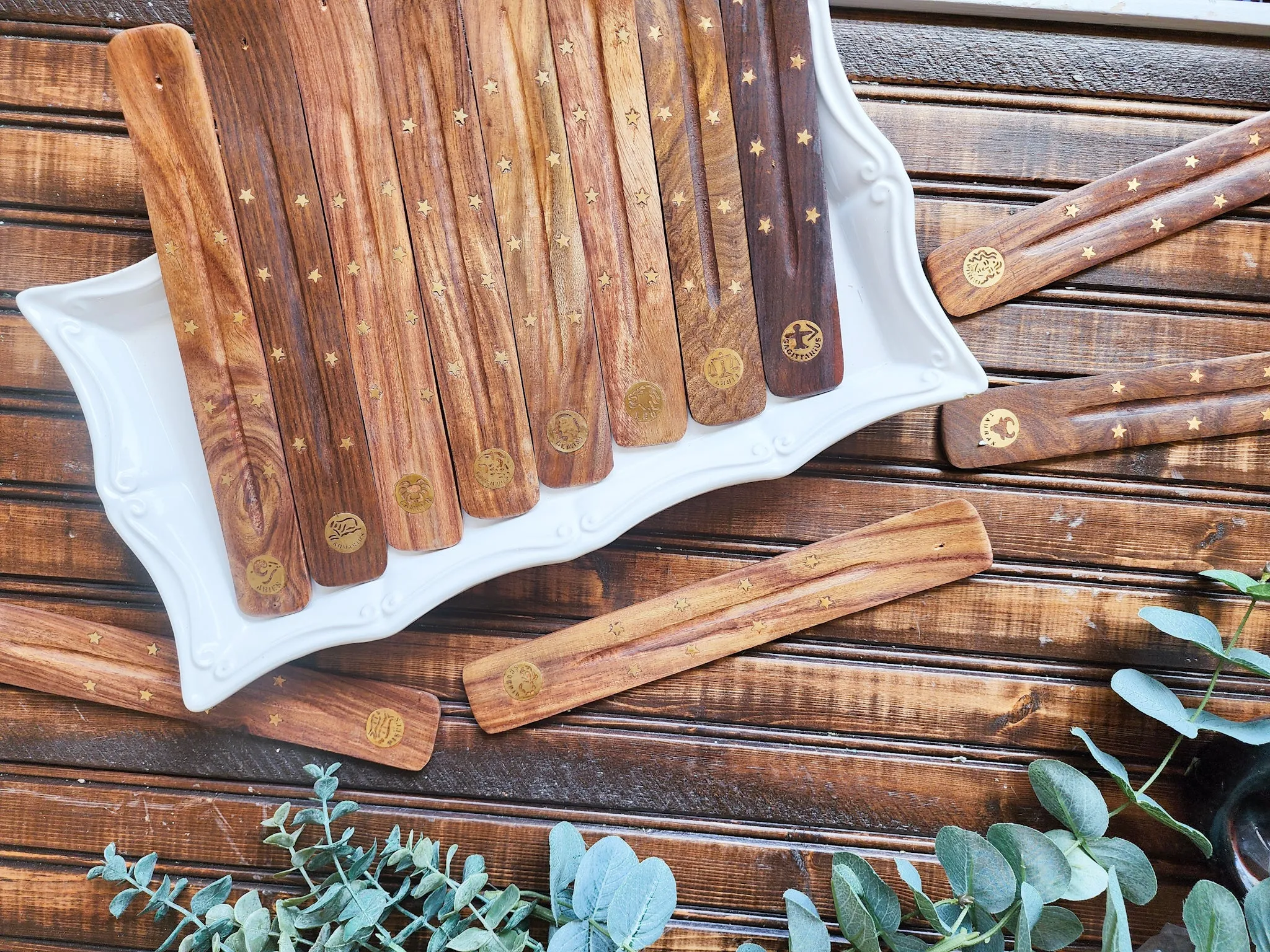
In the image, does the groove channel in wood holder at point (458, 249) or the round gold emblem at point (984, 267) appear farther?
the round gold emblem at point (984, 267)

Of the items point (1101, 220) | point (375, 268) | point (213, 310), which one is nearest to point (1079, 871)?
point (1101, 220)

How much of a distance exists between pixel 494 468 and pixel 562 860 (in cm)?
39

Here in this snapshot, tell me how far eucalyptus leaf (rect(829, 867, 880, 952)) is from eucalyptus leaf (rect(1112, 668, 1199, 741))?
36 centimetres

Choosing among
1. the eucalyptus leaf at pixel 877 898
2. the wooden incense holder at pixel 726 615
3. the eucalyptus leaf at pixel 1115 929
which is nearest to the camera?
the eucalyptus leaf at pixel 1115 929

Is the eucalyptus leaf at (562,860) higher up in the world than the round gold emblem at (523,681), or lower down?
lower down

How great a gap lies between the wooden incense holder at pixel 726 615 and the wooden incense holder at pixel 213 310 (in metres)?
0.25

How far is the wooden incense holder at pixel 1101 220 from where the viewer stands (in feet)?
2.83

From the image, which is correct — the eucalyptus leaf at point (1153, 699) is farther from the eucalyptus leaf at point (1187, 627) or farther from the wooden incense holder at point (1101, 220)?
the wooden incense holder at point (1101, 220)

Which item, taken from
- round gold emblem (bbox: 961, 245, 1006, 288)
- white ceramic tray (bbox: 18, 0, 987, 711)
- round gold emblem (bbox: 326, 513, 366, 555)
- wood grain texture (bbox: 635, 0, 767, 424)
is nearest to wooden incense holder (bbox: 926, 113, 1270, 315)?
round gold emblem (bbox: 961, 245, 1006, 288)

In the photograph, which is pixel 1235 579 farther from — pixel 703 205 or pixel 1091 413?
pixel 703 205


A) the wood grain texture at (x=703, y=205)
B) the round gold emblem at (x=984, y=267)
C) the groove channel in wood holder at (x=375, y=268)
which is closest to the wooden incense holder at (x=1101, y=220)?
the round gold emblem at (x=984, y=267)

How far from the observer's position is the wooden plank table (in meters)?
0.87

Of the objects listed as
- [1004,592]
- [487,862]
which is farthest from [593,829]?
[1004,592]

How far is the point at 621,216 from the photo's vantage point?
30.4 inches
